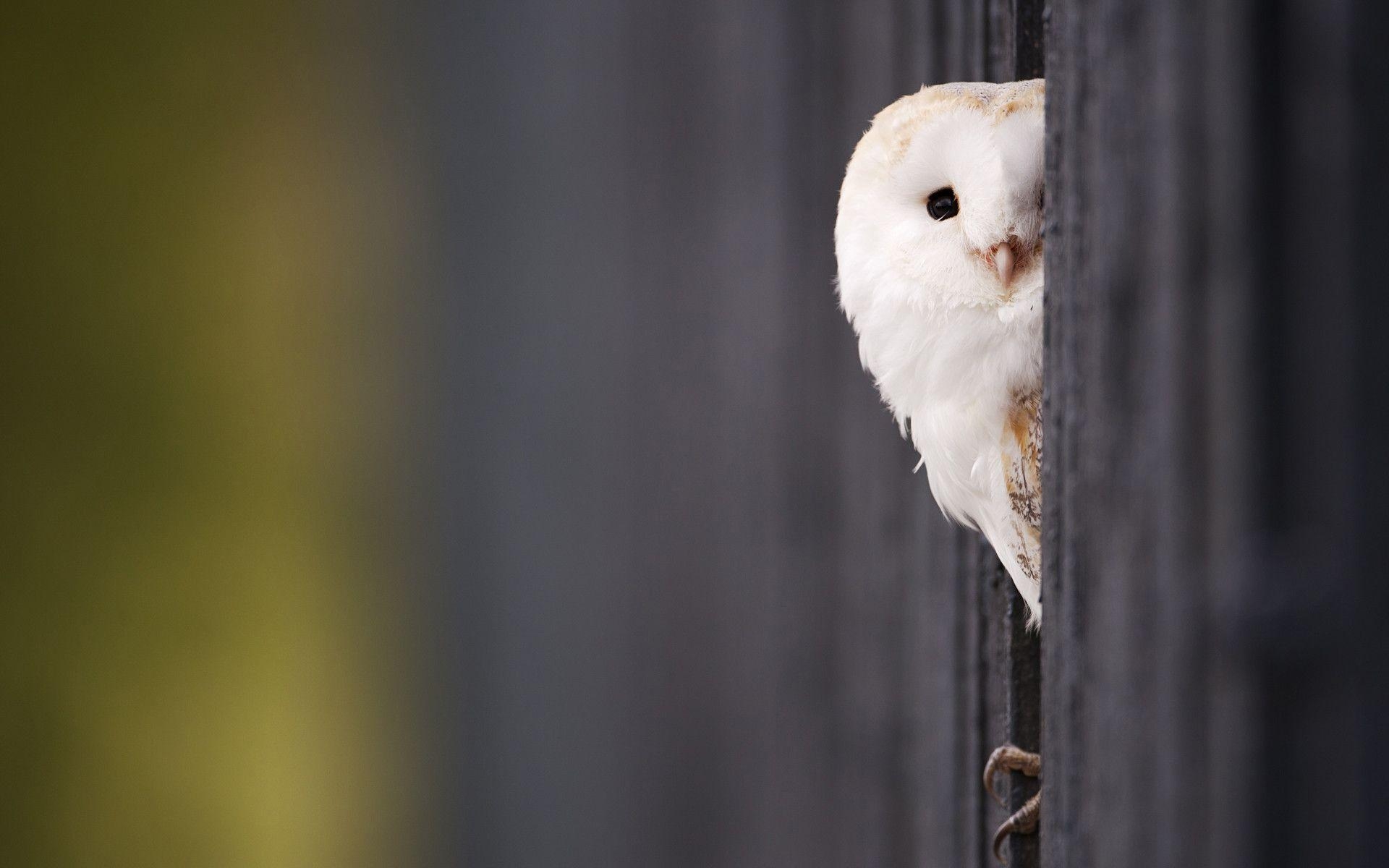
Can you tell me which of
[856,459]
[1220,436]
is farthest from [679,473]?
[1220,436]

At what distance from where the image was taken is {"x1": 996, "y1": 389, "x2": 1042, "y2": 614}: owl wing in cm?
45

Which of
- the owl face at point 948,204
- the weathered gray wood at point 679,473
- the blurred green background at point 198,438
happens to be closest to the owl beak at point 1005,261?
the owl face at point 948,204

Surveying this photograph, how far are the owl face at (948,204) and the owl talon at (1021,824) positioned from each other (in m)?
0.22

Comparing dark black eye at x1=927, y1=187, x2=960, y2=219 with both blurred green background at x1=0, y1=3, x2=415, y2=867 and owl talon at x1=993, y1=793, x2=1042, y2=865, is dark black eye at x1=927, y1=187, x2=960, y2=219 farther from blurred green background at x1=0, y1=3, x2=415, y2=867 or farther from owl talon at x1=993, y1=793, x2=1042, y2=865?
blurred green background at x1=0, y1=3, x2=415, y2=867

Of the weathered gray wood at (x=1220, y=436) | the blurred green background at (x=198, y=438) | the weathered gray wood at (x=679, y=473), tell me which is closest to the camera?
the weathered gray wood at (x=1220, y=436)

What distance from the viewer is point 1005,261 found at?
0.44 meters

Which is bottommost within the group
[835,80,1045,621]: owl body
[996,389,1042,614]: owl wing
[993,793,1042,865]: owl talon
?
[993,793,1042,865]: owl talon

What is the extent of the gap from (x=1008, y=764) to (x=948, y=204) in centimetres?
27

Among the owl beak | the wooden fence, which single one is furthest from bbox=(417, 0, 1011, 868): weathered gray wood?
the owl beak

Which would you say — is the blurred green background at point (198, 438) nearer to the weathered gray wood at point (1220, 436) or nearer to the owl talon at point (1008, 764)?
the owl talon at point (1008, 764)

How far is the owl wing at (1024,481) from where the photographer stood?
447 millimetres

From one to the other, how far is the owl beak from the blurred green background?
0.93m

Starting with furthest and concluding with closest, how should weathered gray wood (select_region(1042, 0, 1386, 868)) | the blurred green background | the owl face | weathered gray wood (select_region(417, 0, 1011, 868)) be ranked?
the blurred green background → weathered gray wood (select_region(417, 0, 1011, 868)) → the owl face → weathered gray wood (select_region(1042, 0, 1386, 868))

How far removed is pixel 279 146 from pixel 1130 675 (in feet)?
4.21
